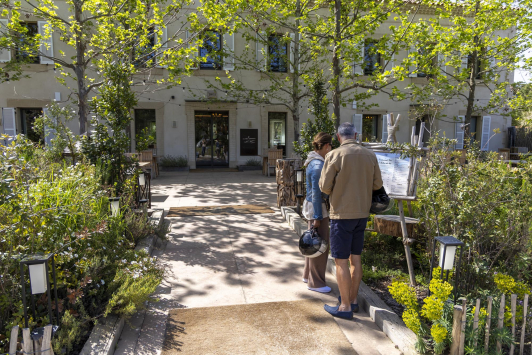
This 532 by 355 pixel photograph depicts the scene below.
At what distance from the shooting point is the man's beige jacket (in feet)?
10.9

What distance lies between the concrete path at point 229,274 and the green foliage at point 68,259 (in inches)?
11.8

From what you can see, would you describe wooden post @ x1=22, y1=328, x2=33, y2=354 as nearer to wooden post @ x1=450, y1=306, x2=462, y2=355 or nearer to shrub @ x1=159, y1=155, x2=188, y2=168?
wooden post @ x1=450, y1=306, x2=462, y2=355

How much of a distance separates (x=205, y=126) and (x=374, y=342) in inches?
584

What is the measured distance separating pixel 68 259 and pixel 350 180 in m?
2.54

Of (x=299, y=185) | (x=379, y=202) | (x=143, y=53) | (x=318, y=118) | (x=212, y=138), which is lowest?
(x=299, y=185)

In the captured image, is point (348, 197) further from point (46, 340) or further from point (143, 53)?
point (143, 53)

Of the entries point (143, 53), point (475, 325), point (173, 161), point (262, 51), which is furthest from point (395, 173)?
point (173, 161)

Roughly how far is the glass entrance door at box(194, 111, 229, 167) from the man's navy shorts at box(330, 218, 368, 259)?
14015mm

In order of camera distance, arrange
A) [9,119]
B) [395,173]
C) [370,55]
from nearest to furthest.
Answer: [395,173], [370,55], [9,119]

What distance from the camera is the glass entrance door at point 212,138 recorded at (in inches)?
665

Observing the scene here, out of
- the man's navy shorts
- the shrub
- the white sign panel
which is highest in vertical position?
the white sign panel

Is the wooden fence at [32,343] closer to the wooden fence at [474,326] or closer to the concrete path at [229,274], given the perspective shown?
the concrete path at [229,274]

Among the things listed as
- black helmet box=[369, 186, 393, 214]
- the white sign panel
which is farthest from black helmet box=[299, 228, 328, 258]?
the white sign panel

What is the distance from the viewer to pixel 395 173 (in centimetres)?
424
